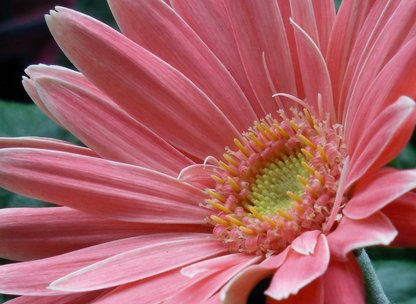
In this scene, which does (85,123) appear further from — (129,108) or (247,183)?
(247,183)

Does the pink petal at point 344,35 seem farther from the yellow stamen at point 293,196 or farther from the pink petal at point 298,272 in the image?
the pink petal at point 298,272

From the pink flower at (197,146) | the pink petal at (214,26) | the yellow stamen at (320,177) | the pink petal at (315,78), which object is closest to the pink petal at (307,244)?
the pink flower at (197,146)

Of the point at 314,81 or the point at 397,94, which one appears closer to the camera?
the point at 397,94

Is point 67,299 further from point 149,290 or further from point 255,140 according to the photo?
point 255,140

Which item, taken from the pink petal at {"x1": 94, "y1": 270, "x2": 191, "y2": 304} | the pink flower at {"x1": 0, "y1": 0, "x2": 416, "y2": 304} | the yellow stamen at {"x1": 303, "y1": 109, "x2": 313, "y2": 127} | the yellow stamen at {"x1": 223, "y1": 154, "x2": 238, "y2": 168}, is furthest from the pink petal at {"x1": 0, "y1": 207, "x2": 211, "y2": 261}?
the yellow stamen at {"x1": 303, "y1": 109, "x2": 313, "y2": 127}

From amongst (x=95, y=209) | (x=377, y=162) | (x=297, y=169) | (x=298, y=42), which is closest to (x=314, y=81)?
(x=298, y=42)

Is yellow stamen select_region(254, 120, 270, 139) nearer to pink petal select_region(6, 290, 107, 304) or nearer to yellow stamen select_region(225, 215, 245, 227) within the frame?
yellow stamen select_region(225, 215, 245, 227)
